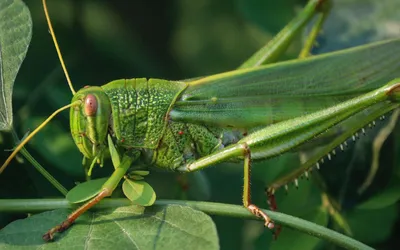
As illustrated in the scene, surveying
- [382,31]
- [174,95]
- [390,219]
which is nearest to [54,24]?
[174,95]

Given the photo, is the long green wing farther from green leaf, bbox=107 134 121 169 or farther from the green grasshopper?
green leaf, bbox=107 134 121 169

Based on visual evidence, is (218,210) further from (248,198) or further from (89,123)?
(89,123)

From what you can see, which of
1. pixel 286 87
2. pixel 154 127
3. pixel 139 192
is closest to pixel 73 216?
pixel 139 192

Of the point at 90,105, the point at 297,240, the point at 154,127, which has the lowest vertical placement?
the point at 297,240

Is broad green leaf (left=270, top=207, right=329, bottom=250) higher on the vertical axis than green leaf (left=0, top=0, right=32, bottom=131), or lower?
lower

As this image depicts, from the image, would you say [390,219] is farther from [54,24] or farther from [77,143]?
[54,24]

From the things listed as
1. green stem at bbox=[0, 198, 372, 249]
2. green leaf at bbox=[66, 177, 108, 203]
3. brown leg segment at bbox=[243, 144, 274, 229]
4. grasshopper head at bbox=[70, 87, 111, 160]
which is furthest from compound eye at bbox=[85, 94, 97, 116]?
brown leg segment at bbox=[243, 144, 274, 229]

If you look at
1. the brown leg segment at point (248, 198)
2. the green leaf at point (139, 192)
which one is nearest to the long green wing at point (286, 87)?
the brown leg segment at point (248, 198)
